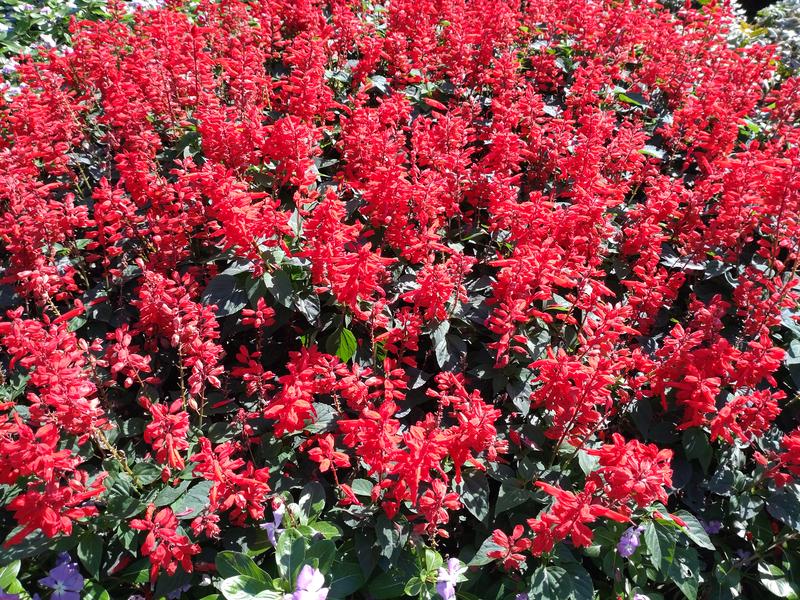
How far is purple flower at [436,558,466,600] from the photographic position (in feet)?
7.48

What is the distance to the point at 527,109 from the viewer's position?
3.87 metres

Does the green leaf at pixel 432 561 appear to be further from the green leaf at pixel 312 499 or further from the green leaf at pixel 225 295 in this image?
the green leaf at pixel 225 295

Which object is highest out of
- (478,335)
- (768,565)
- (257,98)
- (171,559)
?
(257,98)

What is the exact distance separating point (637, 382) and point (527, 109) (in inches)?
80.5

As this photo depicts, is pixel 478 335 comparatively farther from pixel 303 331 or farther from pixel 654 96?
pixel 654 96

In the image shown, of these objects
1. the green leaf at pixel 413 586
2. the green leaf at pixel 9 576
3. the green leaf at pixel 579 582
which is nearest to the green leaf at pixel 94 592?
the green leaf at pixel 9 576

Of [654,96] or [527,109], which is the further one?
[654,96]

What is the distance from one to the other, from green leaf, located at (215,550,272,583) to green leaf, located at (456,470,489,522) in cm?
89

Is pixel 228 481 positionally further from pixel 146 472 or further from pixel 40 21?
pixel 40 21

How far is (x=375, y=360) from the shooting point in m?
2.97

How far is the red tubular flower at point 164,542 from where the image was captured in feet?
6.99

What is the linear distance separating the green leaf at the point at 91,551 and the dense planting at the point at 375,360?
13 millimetres

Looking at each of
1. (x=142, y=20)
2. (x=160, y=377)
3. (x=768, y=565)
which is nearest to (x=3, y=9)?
(x=142, y=20)

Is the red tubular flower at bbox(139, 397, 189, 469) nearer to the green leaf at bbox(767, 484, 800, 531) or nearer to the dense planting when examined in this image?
the dense planting
